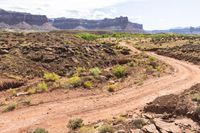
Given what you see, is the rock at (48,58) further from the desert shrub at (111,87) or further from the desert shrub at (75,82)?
the desert shrub at (111,87)

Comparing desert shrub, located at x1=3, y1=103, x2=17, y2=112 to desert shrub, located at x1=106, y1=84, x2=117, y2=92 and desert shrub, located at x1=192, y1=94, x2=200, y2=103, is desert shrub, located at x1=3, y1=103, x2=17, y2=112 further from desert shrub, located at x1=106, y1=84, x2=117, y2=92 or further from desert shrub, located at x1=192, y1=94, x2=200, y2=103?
desert shrub, located at x1=192, y1=94, x2=200, y2=103

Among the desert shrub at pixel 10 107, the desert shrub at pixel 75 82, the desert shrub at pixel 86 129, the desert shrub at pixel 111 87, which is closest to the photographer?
the desert shrub at pixel 86 129

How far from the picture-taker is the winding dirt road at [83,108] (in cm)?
2120

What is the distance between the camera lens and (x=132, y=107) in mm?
23984

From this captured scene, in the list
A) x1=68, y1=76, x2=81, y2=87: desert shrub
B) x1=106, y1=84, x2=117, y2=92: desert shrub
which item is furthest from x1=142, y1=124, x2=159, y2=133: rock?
x1=68, y1=76, x2=81, y2=87: desert shrub

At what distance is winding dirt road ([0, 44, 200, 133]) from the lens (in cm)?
2120

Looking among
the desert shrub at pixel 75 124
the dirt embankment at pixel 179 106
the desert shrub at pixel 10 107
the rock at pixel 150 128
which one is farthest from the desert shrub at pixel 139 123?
the desert shrub at pixel 10 107

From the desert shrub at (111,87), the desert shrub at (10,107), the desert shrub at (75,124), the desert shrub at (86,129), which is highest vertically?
the desert shrub at (86,129)

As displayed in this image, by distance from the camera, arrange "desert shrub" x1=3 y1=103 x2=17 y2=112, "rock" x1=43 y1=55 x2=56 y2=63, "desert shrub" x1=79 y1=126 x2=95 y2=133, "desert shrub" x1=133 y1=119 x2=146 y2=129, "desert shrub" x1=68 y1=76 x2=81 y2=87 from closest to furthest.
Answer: "desert shrub" x1=133 y1=119 x2=146 y2=129, "desert shrub" x1=79 y1=126 x2=95 y2=133, "desert shrub" x1=3 y1=103 x2=17 y2=112, "desert shrub" x1=68 y1=76 x2=81 y2=87, "rock" x1=43 y1=55 x2=56 y2=63

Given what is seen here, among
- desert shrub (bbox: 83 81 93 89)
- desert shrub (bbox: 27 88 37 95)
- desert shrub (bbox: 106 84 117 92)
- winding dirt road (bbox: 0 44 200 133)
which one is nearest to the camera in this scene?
winding dirt road (bbox: 0 44 200 133)

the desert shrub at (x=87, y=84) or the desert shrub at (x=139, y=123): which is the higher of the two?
the desert shrub at (x=139, y=123)

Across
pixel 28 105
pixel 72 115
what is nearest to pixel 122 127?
pixel 72 115

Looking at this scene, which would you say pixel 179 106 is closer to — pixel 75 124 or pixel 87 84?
pixel 75 124

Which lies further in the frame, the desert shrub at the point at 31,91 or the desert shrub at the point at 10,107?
the desert shrub at the point at 31,91
